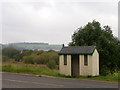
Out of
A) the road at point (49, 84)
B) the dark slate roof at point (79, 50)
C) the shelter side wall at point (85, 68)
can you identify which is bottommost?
the road at point (49, 84)

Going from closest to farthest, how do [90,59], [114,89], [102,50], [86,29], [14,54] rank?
[114,89] < [90,59] < [102,50] < [86,29] < [14,54]

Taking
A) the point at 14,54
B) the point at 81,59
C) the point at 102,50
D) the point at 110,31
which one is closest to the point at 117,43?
the point at 110,31

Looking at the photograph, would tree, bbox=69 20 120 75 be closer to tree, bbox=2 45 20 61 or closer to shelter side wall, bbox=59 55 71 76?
shelter side wall, bbox=59 55 71 76

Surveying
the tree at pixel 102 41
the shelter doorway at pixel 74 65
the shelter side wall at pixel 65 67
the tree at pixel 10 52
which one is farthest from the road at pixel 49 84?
the tree at pixel 10 52

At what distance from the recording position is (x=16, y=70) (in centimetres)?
2897

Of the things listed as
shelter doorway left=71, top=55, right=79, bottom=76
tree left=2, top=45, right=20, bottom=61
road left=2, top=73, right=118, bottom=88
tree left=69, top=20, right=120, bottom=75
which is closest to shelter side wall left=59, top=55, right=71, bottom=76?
shelter doorway left=71, top=55, right=79, bottom=76

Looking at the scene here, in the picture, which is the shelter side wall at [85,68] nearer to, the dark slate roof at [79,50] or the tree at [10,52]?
the dark slate roof at [79,50]

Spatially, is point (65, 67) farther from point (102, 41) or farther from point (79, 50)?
point (102, 41)

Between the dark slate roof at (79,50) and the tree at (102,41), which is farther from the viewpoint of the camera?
the tree at (102,41)

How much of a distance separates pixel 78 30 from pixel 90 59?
14122 millimetres

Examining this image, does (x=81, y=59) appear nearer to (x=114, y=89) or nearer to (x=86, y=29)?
(x=114, y=89)

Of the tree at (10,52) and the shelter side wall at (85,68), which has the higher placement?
the tree at (10,52)

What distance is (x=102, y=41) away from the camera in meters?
36.5

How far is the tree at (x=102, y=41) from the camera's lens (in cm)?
3634
